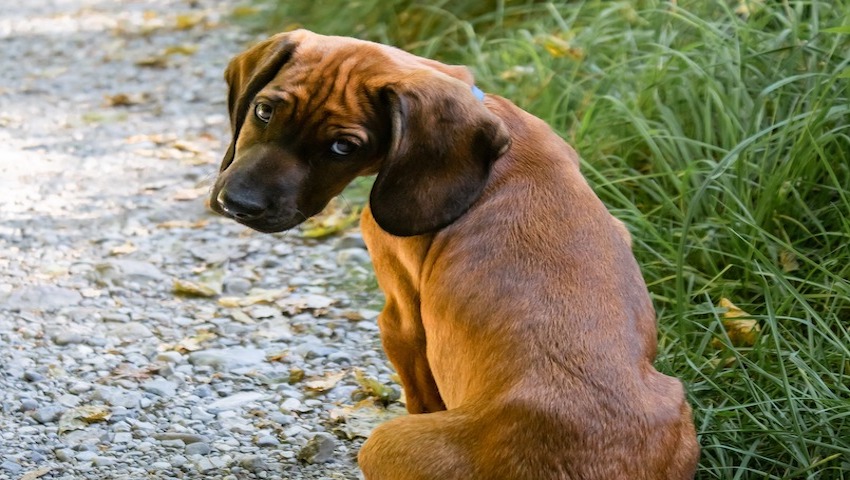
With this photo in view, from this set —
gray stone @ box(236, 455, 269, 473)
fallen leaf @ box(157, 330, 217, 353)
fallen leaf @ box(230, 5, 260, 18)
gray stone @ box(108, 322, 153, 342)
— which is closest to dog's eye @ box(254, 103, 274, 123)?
gray stone @ box(236, 455, 269, 473)

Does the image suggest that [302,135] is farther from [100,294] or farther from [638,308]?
[100,294]

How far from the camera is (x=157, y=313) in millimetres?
4660

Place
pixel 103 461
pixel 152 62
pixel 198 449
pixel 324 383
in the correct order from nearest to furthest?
pixel 103 461
pixel 198 449
pixel 324 383
pixel 152 62

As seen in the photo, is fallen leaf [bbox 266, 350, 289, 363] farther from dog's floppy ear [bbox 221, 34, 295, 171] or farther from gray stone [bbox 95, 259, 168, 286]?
dog's floppy ear [bbox 221, 34, 295, 171]

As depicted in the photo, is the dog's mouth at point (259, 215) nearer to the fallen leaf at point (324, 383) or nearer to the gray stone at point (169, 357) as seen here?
the fallen leaf at point (324, 383)

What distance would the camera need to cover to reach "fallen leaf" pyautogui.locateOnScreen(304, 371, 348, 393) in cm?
414

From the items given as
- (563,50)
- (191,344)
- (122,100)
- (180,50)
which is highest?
(563,50)

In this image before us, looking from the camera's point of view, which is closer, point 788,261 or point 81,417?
point 81,417

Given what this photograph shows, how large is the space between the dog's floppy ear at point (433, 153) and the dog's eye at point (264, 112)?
33 centimetres

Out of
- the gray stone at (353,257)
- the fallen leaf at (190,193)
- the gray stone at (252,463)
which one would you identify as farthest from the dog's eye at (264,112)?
the fallen leaf at (190,193)

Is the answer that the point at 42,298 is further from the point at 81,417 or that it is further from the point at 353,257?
the point at 353,257

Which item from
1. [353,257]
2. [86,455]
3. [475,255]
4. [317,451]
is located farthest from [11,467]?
[353,257]

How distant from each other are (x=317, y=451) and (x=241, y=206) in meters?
0.96

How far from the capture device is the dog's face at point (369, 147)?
3076 millimetres
